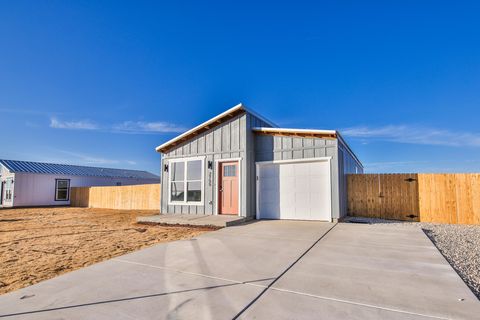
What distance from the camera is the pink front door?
32.3ft

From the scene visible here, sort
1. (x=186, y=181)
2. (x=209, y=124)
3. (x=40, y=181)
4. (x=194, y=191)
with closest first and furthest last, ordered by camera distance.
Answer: (x=209, y=124), (x=194, y=191), (x=186, y=181), (x=40, y=181)

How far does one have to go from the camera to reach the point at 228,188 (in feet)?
32.8


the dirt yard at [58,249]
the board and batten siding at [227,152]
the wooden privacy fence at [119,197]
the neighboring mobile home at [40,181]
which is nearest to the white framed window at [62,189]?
the neighboring mobile home at [40,181]

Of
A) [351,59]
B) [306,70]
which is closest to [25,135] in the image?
[306,70]

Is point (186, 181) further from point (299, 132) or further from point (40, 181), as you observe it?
point (40, 181)

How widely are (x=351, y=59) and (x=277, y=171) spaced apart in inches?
301

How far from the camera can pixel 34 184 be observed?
2111 cm

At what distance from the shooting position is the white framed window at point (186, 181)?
1057 cm

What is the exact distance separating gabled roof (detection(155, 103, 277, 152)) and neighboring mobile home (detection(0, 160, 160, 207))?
16.8 meters

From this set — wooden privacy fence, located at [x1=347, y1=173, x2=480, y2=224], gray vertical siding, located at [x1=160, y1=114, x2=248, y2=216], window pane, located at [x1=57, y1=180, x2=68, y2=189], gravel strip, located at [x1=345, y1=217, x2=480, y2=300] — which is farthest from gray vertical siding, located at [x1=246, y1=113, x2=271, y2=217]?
window pane, located at [x1=57, y1=180, x2=68, y2=189]

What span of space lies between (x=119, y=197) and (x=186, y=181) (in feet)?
34.8

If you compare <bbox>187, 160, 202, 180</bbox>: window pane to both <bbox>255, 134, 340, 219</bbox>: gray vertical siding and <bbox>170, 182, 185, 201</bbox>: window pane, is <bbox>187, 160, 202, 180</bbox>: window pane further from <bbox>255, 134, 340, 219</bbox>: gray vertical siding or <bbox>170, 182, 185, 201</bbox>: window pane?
<bbox>255, 134, 340, 219</bbox>: gray vertical siding

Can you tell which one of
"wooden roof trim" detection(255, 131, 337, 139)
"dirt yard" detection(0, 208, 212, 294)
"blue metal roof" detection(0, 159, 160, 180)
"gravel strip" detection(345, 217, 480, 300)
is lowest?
"dirt yard" detection(0, 208, 212, 294)

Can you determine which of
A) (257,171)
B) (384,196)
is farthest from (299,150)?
(384,196)
